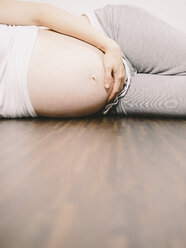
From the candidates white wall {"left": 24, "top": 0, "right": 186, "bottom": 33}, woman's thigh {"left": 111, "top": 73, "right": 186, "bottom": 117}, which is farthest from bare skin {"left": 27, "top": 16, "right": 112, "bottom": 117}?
white wall {"left": 24, "top": 0, "right": 186, "bottom": 33}

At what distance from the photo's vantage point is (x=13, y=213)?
0.18 meters

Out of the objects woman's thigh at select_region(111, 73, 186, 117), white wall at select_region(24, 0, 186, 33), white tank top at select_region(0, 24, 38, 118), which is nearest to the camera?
white tank top at select_region(0, 24, 38, 118)

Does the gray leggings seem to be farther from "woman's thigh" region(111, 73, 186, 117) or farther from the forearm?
the forearm

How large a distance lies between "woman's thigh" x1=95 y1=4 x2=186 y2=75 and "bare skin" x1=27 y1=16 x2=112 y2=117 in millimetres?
175

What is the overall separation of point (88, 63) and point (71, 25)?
16 centimetres

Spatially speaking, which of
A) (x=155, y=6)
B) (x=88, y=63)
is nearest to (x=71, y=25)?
(x=88, y=63)

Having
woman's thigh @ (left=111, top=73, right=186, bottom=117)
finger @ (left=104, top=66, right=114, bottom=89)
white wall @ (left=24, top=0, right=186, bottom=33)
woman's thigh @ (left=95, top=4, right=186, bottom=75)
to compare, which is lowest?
woman's thigh @ (left=111, top=73, right=186, bottom=117)

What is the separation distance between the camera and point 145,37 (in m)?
0.79

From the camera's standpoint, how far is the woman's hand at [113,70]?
0.68 meters

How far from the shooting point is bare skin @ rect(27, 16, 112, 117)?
636 millimetres

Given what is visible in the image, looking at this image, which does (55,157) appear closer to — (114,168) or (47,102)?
(114,168)

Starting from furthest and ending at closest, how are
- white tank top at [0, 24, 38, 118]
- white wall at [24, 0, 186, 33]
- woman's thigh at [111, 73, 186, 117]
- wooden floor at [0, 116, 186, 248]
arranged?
white wall at [24, 0, 186, 33]
woman's thigh at [111, 73, 186, 117]
white tank top at [0, 24, 38, 118]
wooden floor at [0, 116, 186, 248]

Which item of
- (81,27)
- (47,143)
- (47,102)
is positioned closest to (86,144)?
(47,143)

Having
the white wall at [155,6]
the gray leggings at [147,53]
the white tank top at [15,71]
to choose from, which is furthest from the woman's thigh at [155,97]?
the white wall at [155,6]
